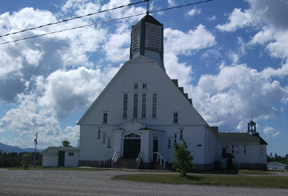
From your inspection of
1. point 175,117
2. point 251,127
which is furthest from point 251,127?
point 175,117

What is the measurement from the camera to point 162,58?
1383 inches

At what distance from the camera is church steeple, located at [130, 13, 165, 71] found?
33.8 m

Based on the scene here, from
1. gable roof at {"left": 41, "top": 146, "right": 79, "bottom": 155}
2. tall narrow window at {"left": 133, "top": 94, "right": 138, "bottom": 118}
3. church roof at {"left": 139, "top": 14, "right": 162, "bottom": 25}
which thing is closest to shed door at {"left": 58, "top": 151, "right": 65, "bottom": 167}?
gable roof at {"left": 41, "top": 146, "right": 79, "bottom": 155}

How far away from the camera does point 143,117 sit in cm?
3219

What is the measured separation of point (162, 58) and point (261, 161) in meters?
24.7

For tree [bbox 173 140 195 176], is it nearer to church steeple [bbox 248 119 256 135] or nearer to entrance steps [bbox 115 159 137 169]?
entrance steps [bbox 115 159 137 169]

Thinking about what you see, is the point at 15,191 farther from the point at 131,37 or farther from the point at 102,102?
the point at 131,37

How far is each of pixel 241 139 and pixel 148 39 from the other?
1009 inches

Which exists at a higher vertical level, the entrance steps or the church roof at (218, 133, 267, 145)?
the church roof at (218, 133, 267, 145)

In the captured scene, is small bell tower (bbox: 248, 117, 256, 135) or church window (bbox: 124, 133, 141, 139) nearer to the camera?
church window (bbox: 124, 133, 141, 139)

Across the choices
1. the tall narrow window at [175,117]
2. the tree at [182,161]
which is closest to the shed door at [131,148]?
the tall narrow window at [175,117]

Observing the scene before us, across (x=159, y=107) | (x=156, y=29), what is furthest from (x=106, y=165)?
(x=156, y=29)

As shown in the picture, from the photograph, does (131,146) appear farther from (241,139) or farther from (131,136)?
(241,139)

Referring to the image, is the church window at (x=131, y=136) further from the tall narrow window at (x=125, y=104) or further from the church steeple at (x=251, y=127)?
the church steeple at (x=251, y=127)
